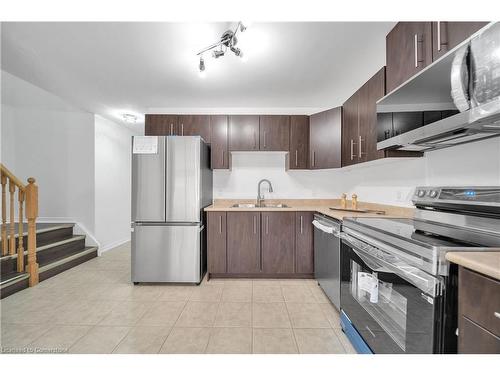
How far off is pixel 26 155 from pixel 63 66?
243 centimetres

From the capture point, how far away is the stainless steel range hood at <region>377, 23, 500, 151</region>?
3.11 ft

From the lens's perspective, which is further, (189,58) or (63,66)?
(63,66)

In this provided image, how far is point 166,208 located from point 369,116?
7.51 feet

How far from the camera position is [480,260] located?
0.78 m

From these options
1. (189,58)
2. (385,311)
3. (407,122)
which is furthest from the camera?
(189,58)

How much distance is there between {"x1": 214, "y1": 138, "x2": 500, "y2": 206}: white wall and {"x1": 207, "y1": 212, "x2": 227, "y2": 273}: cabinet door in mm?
693

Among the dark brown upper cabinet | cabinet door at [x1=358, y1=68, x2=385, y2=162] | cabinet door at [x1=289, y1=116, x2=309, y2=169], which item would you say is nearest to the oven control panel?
cabinet door at [x1=358, y1=68, x2=385, y2=162]

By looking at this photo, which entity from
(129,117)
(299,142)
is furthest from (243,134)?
(129,117)

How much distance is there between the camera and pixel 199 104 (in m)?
3.35

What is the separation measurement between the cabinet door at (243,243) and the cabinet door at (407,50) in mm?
1876

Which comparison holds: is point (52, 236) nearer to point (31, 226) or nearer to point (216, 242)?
point (31, 226)
